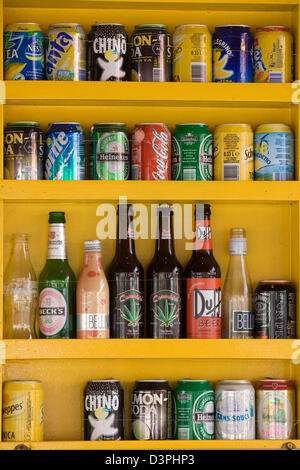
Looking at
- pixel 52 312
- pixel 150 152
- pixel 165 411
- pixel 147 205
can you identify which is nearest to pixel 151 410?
pixel 165 411

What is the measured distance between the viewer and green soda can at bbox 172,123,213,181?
1.77 metres

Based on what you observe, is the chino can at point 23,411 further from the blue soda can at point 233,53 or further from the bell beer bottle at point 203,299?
the blue soda can at point 233,53

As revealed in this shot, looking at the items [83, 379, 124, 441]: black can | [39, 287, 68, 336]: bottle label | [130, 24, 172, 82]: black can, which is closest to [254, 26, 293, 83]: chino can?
[130, 24, 172, 82]: black can

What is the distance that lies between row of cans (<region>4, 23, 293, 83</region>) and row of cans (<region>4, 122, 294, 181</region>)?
5.1 inches

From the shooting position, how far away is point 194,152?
1775 millimetres

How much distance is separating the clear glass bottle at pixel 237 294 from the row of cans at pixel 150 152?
0.17m

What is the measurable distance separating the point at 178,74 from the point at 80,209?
0.42m

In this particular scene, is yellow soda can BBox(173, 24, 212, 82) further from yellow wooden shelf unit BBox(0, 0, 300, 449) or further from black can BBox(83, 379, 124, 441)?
black can BBox(83, 379, 124, 441)

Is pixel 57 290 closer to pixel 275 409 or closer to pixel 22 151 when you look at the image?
pixel 22 151

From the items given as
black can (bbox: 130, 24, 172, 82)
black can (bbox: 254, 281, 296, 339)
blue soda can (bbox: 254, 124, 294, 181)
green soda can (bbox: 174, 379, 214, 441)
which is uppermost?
black can (bbox: 130, 24, 172, 82)

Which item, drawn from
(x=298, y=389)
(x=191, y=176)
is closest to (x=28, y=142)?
(x=191, y=176)

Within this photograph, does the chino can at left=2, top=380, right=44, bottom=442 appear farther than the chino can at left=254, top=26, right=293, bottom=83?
No

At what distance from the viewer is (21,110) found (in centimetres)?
186

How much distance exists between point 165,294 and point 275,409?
38 centimetres
